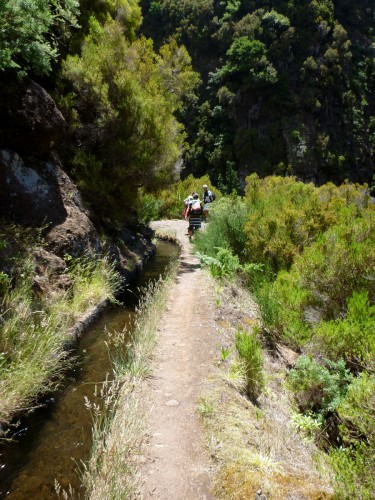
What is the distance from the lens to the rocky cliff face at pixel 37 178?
707 cm

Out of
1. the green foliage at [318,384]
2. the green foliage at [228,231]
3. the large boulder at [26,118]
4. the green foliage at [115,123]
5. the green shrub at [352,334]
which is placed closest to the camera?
the green foliage at [318,384]

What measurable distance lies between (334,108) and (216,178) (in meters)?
16.2

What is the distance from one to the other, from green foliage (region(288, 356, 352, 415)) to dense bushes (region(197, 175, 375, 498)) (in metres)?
0.01

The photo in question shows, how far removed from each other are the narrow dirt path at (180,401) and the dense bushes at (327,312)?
1.12 meters

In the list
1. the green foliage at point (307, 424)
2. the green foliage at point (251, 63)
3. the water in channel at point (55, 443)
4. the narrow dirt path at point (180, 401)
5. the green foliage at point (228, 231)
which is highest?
the green foliage at point (251, 63)

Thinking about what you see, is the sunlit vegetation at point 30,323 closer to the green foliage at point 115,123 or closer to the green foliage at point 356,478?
the green foliage at point 356,478

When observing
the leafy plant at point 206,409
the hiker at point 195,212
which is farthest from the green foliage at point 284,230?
the leafy plant at point 206,409

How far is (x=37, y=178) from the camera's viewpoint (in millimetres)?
7668

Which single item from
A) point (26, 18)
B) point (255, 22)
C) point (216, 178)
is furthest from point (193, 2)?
point (26, 18)

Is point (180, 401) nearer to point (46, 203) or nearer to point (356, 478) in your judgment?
point (356, 478)

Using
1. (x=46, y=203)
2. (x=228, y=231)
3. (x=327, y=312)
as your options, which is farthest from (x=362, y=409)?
(x=228, y=231)

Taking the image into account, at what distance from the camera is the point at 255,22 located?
42812mm

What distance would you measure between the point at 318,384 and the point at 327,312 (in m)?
1.61

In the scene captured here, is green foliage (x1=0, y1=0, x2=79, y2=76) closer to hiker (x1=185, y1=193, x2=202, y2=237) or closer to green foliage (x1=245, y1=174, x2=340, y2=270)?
green foliage (x1=245, y1=174, x2=340, y2=270)
